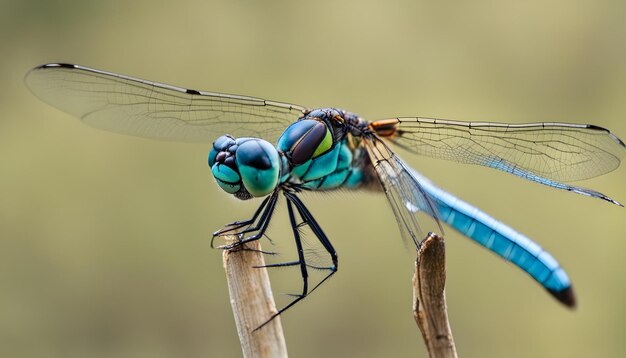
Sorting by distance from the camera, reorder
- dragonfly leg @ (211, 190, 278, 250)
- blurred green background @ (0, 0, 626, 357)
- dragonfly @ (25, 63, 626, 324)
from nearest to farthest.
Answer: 1. dragonfly leg @ (211, 190, 278, 250)
2. dragonfly @ (25, 63, 626, 324)
3. blurred green background @ (0, 0, 626, 357)

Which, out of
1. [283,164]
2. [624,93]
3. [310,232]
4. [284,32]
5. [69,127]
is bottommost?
[310,232]

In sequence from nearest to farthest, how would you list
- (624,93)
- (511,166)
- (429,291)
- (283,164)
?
(429,291)
(283,164)
(511,166)
(624,93)

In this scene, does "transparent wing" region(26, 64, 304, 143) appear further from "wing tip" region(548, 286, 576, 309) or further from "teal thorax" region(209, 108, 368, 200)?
"wing tip" region(548, 286, 576, 309)

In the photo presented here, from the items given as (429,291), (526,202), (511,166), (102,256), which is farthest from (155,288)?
(429,291)

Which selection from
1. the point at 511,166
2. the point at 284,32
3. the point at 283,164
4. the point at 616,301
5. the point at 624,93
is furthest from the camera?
the point at 284,32

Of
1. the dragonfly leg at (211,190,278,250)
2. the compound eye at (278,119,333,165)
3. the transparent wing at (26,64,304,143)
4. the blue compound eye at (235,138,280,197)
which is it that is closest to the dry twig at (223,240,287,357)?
the dragonfly leg at (211,190,278,250)

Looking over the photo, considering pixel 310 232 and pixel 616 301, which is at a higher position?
pixel 310 232

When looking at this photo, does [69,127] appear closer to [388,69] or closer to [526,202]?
[388,69]
